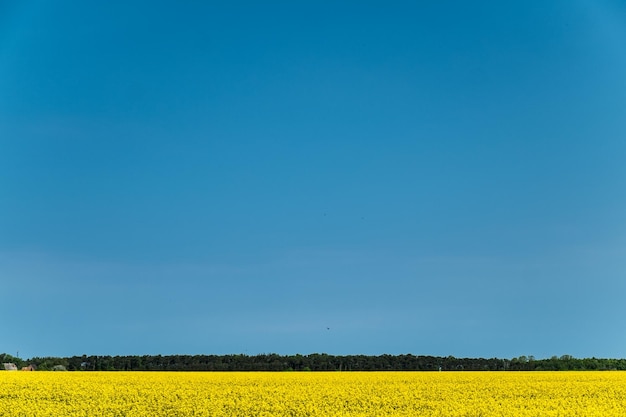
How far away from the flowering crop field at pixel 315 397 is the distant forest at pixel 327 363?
25509mm

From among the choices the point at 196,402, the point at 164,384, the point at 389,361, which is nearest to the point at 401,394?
the point at 196,402

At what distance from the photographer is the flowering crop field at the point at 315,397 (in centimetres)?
2711

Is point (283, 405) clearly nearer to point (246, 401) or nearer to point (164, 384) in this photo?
point (246, 401)

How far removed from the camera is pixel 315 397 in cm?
3088

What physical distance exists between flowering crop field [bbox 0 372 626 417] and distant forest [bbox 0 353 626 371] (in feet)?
83.7

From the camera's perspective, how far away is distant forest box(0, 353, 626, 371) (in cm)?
6900

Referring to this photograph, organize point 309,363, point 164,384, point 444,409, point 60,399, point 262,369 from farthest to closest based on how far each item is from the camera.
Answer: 1. point 309,363
2. point 262,369
3. point 164,384
4. point 60,399
5. point 444,409

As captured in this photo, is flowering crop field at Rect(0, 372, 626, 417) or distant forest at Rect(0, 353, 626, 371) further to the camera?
distant forest at Rect(0, 353, 626, 371)

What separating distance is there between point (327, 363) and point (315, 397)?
1684 inches

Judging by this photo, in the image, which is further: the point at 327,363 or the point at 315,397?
the point at 327,363

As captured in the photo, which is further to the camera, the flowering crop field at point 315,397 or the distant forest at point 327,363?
the distant forest at point 327,363

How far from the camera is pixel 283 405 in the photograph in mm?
28156

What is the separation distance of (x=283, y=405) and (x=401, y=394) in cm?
668

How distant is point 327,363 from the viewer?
240ft
